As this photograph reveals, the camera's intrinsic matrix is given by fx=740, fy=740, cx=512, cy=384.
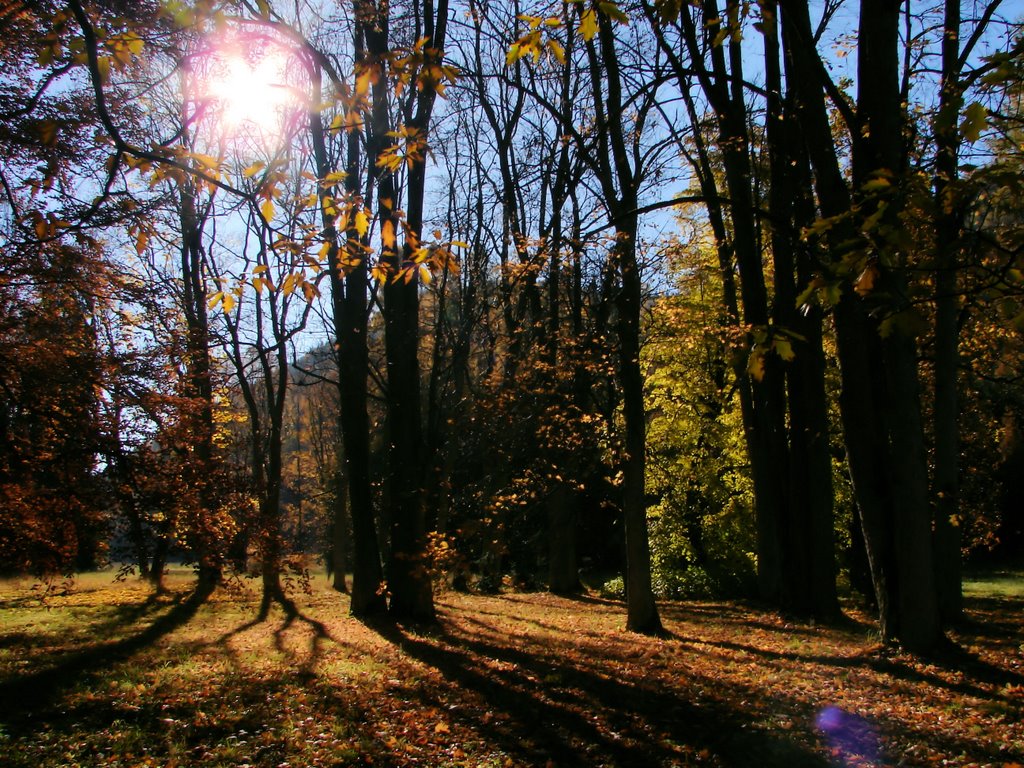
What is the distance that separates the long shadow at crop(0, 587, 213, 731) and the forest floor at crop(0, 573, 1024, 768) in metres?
0.05

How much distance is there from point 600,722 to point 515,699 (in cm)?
125

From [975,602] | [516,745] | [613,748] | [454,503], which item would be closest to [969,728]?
[613,748]

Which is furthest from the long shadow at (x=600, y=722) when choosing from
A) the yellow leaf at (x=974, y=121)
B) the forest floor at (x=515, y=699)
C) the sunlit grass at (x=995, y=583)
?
the sunlit grass at (x=995, y=583)

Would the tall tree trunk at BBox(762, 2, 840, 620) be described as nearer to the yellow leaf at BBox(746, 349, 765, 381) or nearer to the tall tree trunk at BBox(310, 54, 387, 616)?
the tall tree trunk at BBox(310, 54, 387, 616)

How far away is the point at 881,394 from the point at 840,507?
11231 mm

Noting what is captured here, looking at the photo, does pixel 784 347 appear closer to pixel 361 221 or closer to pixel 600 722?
pixel 361 221

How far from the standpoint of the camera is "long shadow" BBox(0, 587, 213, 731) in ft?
23.5

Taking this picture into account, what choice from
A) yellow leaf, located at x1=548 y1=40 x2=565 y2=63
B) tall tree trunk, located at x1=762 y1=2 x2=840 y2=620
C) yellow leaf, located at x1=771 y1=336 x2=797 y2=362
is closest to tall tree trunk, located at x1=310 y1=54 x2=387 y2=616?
tall tree trunk, located at x1=762 y1=2 x2=840 y2=620

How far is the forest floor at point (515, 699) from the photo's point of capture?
5.92m

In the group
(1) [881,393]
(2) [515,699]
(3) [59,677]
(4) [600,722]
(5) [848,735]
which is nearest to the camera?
(5) [848,735]

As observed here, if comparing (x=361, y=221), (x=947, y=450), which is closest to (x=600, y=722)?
(x=361, y=221)

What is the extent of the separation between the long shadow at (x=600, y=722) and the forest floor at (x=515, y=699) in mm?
25

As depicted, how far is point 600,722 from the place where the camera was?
675cm

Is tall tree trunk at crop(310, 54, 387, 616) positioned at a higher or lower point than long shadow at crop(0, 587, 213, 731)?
higher
